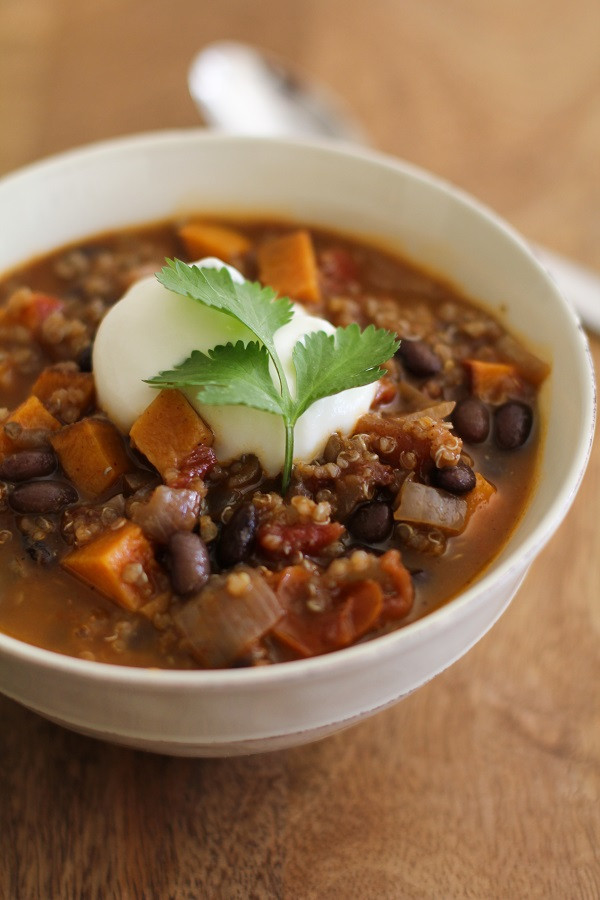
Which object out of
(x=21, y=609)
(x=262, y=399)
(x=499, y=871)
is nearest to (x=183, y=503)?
(x=262, y=399)

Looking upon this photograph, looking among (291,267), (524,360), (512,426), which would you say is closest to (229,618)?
(512,426)

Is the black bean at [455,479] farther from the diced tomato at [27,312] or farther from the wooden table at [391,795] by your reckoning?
the diced tomato at [27,312]

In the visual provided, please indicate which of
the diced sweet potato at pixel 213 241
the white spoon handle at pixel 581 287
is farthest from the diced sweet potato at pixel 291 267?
the white spoon handle at pixel 581 287

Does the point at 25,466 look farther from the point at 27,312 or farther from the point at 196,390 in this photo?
Result: the point at 27,312

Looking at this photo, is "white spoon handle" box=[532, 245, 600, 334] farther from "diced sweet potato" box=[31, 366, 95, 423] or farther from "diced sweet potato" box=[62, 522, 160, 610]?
"diced sweet potato" box=[62, 522, 160, 610]

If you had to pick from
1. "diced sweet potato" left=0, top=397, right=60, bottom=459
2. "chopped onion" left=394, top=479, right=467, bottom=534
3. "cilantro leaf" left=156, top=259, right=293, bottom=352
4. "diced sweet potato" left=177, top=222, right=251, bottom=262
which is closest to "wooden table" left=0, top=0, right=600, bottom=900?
"chopped onion" left=394, top=479, right=467, bottom=534

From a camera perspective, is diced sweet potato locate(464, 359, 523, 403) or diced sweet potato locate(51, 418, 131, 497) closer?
diced sweet potato locate(51, 418, 131, 497)

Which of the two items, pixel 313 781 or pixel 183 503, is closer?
pixel 183 503

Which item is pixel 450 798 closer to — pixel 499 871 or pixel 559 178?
pixel 499 871
